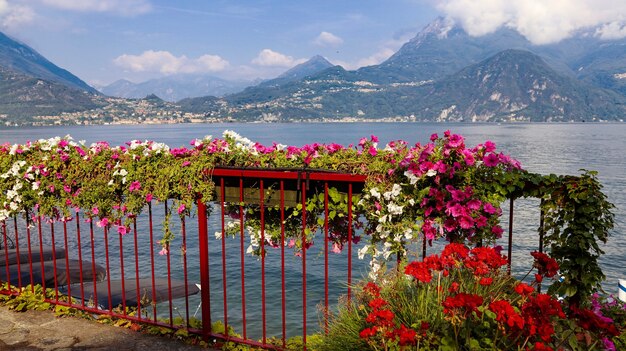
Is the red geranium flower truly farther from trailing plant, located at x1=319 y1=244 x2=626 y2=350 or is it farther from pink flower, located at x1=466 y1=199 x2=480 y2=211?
pink flower, located at x1=466 y1=199 x2=480 y2=211

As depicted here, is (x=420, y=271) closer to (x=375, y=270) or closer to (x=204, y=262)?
(x=375, y=270)

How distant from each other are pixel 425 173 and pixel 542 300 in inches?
45.8

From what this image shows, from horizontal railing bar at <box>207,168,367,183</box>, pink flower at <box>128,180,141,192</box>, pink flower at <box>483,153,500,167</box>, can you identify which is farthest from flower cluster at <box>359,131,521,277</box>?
pink flower at <box>128,180,141,192</box>

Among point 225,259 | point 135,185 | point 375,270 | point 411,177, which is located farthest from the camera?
point 225,259

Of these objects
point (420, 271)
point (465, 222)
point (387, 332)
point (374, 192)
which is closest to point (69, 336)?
point (374, 192)

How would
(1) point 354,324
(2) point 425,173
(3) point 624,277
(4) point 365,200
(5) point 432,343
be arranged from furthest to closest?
(3) point 624,277 < (4) point 365,200 < (2) point 425,173 < (1) point 354,324 < (5) point 432,343

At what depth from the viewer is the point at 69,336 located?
14.7 feet

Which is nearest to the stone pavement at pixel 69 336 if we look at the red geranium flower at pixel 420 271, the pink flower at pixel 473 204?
the red geranium flower at pixel 420 271

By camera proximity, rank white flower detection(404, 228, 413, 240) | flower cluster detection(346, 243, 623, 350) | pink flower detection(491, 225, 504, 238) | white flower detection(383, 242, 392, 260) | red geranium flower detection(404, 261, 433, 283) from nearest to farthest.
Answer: flower cluster detection(346, 243, 623, 350) → red geranium flower detection(404, 261, 433, 283) → pink flower detection(491, 225, 504, 238) → white flower detection(404, 228, 413, 240) → white flower detection(383, 242, 392, 260)

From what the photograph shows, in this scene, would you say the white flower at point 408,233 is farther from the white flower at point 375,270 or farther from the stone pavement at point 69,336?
the stone pavement at point 69,336

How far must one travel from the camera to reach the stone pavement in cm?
425

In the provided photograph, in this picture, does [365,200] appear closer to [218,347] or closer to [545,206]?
[545,206]

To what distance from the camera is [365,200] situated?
3.64m

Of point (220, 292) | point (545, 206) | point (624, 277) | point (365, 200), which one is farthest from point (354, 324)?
point (624, 277)
